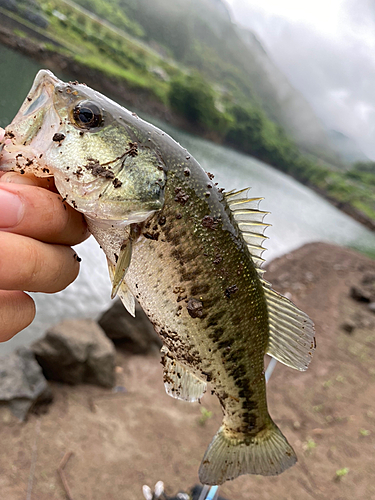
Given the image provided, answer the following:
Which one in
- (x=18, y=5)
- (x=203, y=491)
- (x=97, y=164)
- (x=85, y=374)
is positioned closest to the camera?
(x=97, y=164)

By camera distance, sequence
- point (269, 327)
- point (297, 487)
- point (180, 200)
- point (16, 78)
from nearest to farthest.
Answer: point (180, 200), point (269, 327), point (297, 487), point (16, 78)

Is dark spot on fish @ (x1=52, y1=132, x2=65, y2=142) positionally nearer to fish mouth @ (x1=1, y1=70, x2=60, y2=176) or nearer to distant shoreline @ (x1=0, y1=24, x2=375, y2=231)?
fish mouth @ (x1=1, y1=70, x2=60, y2=176)

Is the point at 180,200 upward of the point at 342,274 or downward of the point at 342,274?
upward

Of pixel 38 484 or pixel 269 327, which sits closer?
pixel 269 327

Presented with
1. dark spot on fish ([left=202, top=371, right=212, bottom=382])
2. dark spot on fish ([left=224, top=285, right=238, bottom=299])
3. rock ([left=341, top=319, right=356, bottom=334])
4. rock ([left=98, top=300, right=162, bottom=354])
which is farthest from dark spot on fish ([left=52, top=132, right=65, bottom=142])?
rock ([left=341, top=319, right=356, bottom=334])

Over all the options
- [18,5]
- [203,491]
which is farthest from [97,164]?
[18,5]

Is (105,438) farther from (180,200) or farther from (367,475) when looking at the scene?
(180,200)

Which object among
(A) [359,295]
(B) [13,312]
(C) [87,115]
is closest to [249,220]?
(C) [87,115]
